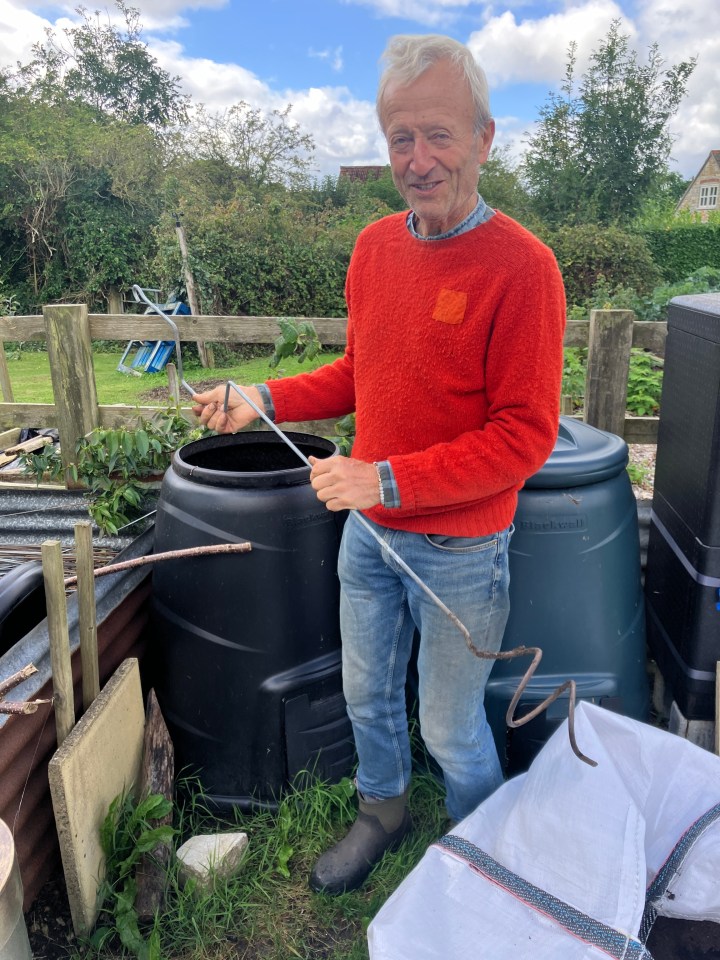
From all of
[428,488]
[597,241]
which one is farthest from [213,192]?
[428,488]

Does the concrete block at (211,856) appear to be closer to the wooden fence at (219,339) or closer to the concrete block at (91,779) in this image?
the concrete block at (91,779)

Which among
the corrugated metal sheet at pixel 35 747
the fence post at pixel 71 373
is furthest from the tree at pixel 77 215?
the corrugated metal sheet at pixel 35 747

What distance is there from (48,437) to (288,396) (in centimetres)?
261

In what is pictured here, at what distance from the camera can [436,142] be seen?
1402 mm

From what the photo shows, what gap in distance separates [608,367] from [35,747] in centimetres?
244

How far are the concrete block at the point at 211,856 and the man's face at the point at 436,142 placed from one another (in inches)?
61.3

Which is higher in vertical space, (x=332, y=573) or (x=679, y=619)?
(x=332, y=573)

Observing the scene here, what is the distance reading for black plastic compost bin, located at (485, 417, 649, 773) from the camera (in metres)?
1.89

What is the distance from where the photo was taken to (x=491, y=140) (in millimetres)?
1475

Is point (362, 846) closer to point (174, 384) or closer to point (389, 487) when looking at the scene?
point (389, 487)

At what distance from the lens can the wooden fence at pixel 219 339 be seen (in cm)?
304

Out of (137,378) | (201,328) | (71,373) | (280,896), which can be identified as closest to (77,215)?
(137,378)

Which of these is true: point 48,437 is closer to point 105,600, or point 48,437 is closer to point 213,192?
point 105,600

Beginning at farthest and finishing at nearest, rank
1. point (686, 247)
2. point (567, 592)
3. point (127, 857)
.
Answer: point (686, 247) → point (567, 592) → point (127, 857)
